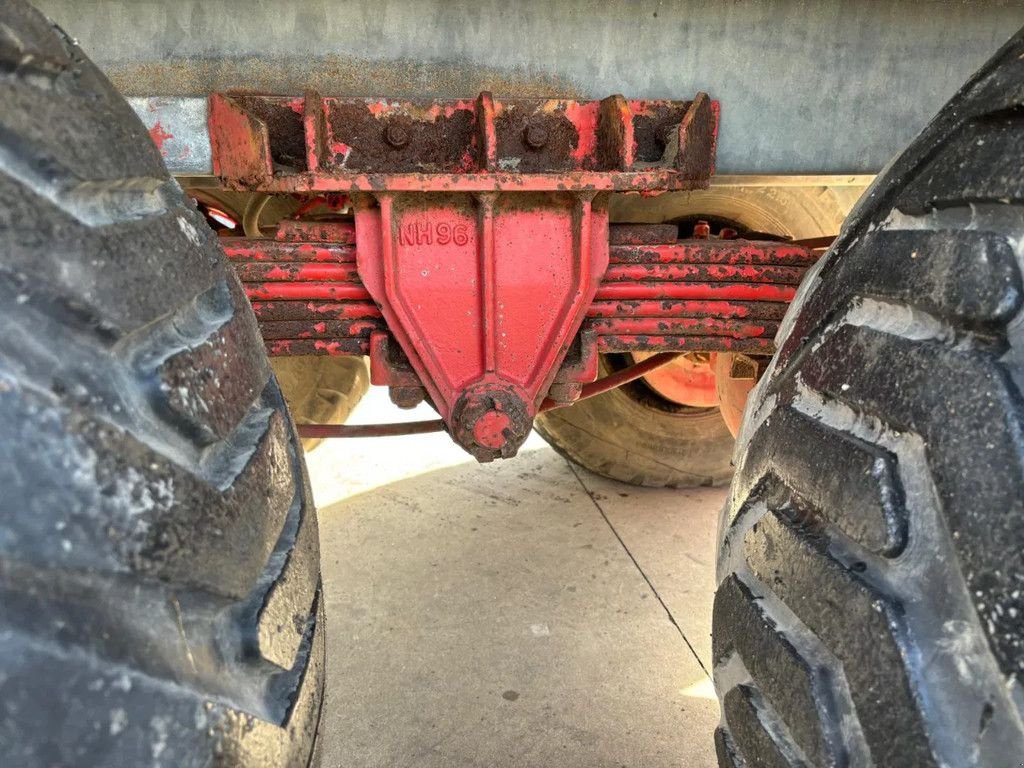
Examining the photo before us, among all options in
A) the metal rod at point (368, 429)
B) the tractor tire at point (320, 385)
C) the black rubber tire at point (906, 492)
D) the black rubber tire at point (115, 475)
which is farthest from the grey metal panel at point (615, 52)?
the tractor tire at point (320, 385)

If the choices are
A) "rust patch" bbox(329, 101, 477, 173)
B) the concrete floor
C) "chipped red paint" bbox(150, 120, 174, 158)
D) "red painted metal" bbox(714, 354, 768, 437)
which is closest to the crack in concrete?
the concrete floor

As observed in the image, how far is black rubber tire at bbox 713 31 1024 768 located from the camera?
0.46m

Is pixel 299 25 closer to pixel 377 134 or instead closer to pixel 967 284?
pixel 377 134

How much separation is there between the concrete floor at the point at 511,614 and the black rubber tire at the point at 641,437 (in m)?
0.13

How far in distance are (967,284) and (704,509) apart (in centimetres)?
196


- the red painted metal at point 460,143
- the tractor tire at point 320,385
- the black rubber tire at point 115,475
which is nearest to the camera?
the black rubber tire at point 115,475

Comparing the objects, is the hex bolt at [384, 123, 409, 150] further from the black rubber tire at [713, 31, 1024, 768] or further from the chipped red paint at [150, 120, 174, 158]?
the black rubber tire at [713, 31, 1024, 768]

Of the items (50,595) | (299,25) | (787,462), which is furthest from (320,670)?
(299,25)

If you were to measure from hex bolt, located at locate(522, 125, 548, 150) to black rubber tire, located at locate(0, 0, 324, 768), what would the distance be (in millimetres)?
619

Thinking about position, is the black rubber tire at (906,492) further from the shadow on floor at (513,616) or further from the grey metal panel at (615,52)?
the shadow on floor at (513,616)

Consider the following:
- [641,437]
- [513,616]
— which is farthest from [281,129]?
[641,437]

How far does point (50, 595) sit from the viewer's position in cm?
42

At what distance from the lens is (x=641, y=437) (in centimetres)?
226

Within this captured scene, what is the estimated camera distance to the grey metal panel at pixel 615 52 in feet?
3.29
